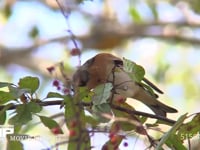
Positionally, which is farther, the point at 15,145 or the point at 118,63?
the point at 118,63

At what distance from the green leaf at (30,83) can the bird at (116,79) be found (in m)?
0.18

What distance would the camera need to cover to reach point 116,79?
1.38 meters

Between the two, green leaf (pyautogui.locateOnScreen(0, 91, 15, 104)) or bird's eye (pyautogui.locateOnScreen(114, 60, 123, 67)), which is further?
bird's eye (pyautogui.locateOnScreen(114, 60, 123, 67))

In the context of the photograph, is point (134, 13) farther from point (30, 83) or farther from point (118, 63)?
point (30, 83)

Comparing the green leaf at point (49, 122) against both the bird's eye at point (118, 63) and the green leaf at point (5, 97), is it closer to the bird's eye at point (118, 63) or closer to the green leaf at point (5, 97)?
the green leaf at point (5, 97)

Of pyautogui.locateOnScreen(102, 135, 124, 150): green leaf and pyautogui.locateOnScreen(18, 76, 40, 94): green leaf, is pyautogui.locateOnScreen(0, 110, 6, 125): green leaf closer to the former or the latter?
pyautogui.locateOnScreen(18, 76, 40, 94): green leaf

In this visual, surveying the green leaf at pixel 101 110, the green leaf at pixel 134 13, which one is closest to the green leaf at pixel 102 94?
the green leaf at pixel 101 110

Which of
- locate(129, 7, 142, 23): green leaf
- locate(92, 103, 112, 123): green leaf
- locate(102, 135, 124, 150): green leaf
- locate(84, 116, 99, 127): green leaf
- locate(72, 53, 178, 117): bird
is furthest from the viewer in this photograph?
locate(129, 7, 142, 23): green leaf

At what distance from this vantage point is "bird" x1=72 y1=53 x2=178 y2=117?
1396 mm

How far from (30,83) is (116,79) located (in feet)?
0.76

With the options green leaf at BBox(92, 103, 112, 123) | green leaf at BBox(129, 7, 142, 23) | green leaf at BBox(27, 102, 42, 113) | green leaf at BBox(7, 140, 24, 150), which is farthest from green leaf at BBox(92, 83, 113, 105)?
green leaf at BBox(129, 7, 142, 23)

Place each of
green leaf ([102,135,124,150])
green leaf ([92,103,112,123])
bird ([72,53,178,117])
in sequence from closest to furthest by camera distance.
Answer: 1. green leaf ([102,135,124,150])
2. green leaf ([92,103,112,123])
3. bird ([72,53,178,117])

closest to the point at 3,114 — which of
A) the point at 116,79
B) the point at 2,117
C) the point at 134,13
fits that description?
the point at 2,117

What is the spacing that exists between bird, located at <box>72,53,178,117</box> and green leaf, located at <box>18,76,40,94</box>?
0.58 ft
